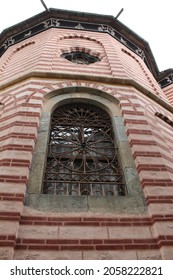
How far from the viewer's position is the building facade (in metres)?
3.03

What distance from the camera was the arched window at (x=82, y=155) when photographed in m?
4.05

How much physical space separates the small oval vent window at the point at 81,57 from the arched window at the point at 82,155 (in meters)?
3.20

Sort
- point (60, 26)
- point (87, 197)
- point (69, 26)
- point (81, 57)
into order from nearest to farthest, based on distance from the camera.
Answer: point (87, 197)
point (81, 57)
point (60, 26)
point (69, 26)

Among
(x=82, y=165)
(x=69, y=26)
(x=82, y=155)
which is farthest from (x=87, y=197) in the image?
(x=69, y=26)

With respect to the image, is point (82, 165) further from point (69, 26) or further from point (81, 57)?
point (69, 26)

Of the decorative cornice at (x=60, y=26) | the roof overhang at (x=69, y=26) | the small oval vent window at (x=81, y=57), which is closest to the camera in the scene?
the small oval vent window at (x=81, y=57)

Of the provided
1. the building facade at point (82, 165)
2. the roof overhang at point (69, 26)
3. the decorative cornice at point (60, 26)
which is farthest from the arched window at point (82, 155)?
the roof overhang at point (69, 26)

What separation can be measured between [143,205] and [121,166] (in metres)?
0.93

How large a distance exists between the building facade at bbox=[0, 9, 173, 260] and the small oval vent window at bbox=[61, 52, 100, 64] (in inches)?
20.0

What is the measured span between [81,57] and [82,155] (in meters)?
5.26

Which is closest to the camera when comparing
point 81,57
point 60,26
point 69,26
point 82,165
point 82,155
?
point 82,165

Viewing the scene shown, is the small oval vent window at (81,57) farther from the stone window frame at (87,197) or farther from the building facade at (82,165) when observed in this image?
the stone window frame at (87,197)

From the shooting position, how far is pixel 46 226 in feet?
10.3

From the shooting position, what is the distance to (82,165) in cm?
441
